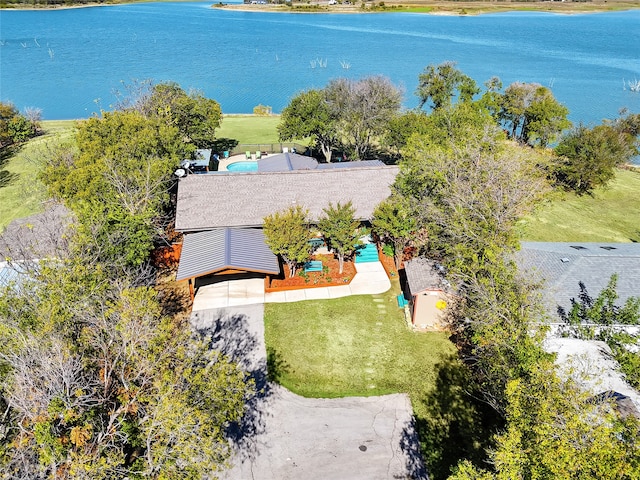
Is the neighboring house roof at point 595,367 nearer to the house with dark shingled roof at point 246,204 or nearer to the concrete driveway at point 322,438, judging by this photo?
the concrete driveway at point 322,438

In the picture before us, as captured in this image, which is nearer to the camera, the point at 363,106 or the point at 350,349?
the point at 350,349

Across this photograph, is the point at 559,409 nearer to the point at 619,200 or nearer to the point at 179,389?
the point at 179,389

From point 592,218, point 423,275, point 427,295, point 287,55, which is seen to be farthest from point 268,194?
point 287,55

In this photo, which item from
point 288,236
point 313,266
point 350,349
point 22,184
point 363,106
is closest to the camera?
point 350,349

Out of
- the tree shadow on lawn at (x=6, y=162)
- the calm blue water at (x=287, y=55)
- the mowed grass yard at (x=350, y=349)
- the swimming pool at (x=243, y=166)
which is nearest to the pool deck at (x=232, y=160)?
the swimming pool at (x=243, y=166)

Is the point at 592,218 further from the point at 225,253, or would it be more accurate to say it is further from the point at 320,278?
the point at 225,253

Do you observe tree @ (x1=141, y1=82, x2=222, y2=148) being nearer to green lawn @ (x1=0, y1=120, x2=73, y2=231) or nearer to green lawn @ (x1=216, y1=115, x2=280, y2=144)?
green lawn @ (x1=216, y1=115, x2=280, y2=144)

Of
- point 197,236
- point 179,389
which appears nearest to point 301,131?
point 197,236
